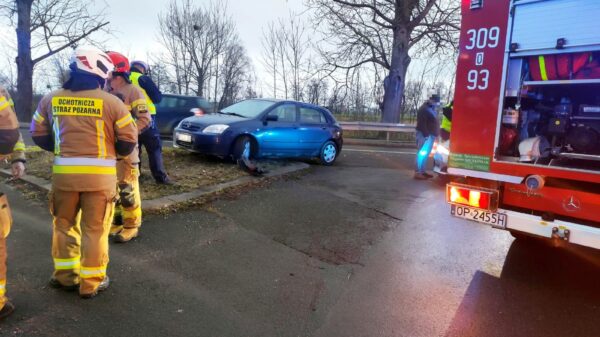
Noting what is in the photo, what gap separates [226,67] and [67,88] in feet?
94.8

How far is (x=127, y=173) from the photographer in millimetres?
4332

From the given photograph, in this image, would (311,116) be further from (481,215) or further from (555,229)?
(555,229)

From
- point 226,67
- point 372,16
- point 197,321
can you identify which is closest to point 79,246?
point 197,321

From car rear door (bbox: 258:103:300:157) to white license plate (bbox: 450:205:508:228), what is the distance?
17.3ft

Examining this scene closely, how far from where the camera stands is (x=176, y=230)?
4.67 m

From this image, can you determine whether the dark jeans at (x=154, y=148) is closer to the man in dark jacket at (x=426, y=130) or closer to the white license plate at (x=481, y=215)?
the white license plate at (x=481, y=215)

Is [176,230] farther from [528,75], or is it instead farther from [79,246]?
[528,75]

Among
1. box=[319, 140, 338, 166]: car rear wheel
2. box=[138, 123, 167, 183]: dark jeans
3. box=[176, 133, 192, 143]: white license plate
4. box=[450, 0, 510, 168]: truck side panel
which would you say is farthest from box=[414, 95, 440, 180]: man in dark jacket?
box=[138, 123, 167, 183]: dark jeans

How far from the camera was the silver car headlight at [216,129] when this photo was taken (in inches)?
309

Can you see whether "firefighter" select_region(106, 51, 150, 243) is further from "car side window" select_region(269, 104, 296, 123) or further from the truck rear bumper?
"car side window" select_region(269, 104, 296, 123)

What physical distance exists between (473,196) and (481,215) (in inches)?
7.1

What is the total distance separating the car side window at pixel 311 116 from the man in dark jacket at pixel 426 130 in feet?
7.83

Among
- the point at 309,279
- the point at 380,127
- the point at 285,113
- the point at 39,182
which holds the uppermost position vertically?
the point at 285,113

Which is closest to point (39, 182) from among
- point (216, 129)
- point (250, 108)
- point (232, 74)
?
point (216, 129)
